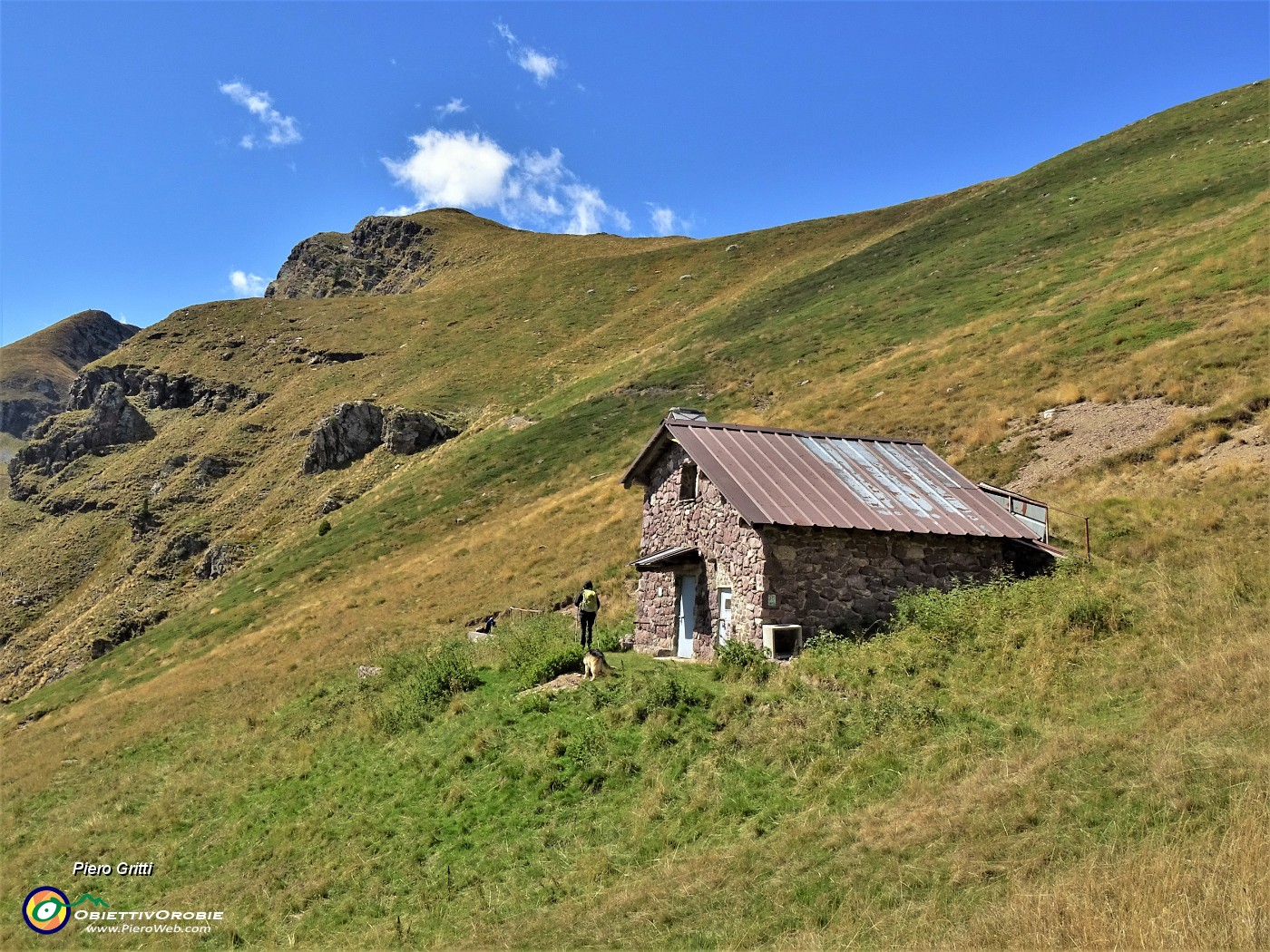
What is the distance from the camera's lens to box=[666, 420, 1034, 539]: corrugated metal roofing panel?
1702cm

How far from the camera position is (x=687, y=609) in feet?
62.8

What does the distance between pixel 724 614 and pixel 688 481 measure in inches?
148

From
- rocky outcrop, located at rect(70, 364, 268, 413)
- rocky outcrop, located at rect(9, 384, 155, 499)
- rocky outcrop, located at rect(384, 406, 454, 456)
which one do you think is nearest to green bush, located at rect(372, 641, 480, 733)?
rocky outcrop, located at rect(384, 406, 454, 456)

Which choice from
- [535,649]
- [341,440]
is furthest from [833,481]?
[341,440]

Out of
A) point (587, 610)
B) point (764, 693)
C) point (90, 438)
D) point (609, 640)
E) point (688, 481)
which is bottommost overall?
point (609, 640)

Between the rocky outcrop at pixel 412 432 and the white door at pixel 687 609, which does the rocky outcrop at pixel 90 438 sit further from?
the white door at pixel 687 609

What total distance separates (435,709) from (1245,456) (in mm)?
19827

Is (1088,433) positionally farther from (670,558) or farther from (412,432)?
(412,432)

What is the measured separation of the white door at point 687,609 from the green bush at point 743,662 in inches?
104

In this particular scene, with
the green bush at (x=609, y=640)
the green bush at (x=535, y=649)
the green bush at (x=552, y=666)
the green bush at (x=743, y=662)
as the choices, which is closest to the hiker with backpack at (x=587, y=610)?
the green bush at (x=535, y=649)

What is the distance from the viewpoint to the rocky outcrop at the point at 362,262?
134000 millimetres

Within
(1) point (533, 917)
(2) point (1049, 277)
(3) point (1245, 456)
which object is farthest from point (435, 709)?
(2) point (1049, 277)

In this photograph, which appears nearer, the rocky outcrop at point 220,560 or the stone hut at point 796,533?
the stone hut at point 796,533

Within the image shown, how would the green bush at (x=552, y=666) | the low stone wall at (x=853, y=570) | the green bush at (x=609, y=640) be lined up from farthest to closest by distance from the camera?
the green bush at (x=609, y=640), the green bush at (x=552, y=666), the low stone wall at (x=853, y=570)
